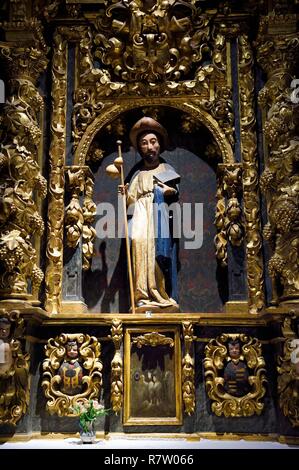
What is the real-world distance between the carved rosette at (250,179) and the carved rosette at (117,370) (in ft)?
4.57

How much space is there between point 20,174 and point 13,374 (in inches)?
77.5

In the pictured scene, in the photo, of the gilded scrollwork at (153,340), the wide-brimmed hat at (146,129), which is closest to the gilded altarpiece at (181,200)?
the gilded scrollwork at (153,340)

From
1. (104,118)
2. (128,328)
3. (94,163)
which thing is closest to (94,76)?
(104,118)

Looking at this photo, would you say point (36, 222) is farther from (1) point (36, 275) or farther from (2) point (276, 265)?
(2) point (276, 265)

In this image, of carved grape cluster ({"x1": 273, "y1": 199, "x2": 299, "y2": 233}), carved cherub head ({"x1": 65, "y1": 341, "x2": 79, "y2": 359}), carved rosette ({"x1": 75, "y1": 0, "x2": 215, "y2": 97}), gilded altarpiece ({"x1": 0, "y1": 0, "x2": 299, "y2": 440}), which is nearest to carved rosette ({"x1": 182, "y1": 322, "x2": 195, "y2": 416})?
gilded altarpiece ({"x1": 0, "y1": 0, "x2": 299, "y2": 440})

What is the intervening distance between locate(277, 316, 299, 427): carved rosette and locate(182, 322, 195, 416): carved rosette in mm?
838

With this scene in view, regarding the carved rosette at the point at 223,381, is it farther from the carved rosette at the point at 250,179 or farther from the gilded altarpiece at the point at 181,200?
the carved rosette at the point at 250,179

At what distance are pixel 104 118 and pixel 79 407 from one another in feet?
10.5

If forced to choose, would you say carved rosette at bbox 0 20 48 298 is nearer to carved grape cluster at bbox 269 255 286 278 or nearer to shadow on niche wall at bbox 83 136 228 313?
shadow on niche wall at bbox 83 136 228 313

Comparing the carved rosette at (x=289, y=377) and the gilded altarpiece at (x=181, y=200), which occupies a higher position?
the gilded altarpiece at (x=181, y=200)

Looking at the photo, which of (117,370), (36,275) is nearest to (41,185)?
(36,275)

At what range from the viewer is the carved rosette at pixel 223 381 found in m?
5.80
